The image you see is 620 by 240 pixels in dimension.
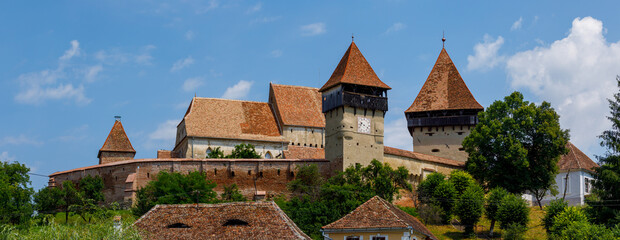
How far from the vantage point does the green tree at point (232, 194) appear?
53125 millimetres

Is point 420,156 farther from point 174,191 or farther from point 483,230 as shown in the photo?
point 174,191

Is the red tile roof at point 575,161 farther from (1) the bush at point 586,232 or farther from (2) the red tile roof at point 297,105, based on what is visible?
(2) the red tile roof at point 297,105

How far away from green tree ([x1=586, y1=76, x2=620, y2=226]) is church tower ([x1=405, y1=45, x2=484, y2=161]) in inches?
826

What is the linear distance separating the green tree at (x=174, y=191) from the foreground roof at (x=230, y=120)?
9.71 meters

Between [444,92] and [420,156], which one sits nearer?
[420,156]

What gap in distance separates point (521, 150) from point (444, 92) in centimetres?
1377

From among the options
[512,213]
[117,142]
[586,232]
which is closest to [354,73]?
[512,213]

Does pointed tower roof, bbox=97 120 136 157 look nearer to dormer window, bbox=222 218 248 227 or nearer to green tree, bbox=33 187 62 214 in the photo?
green tree, bbox=33 187 62 214

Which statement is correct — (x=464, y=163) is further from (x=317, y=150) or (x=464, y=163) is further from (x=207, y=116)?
(x=207, y=116)

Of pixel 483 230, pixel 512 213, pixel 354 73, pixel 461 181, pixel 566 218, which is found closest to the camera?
pixel 566 218

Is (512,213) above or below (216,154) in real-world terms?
below

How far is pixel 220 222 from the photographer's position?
104ft

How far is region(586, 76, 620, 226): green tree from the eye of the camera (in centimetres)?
4144

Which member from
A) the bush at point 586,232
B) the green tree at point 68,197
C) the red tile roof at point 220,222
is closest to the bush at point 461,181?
the bush at point 586,232
